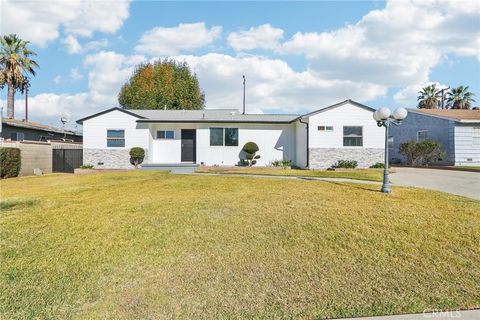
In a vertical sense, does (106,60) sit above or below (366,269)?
above

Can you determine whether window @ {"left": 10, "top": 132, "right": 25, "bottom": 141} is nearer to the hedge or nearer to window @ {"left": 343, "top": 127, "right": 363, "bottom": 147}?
the hedge

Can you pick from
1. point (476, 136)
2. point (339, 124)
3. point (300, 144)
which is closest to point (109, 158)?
point (300, 144)

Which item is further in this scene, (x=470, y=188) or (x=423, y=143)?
(x=423, y=143)

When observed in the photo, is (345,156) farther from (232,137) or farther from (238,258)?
(238,258)

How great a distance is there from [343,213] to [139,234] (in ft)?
12.8

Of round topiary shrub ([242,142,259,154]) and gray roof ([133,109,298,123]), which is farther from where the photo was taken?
gray roof ([133,109,298,123])

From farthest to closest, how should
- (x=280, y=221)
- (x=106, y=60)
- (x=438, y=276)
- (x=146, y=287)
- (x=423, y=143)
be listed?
(x=106, y=60), (x=423, y=143), (x=280, y=221), (x=438, y=276), (x=146, y=287)

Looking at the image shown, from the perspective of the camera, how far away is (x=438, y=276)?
4039mm

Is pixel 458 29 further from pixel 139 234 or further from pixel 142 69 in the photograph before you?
pixel 142 69

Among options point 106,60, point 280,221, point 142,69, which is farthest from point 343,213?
point 142,69

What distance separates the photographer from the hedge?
1554 cm

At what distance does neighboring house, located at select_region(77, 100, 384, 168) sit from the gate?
5.35ft

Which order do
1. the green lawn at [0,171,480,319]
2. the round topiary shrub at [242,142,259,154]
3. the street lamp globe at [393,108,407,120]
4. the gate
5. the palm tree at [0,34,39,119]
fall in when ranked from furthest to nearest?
the palm tree at [0,34,39,119] < the gate < the round topiary shrub at [242,142,259,154] < the street lamp globe at [393,108,407,120] < the green lawn at [0,171,480,319]

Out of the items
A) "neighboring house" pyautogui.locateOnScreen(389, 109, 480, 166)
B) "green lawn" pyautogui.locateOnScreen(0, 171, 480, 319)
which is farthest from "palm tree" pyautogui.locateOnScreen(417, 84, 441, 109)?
"green lawn" pyautogui.locateOnScreen(0, 171, 480, 319)
